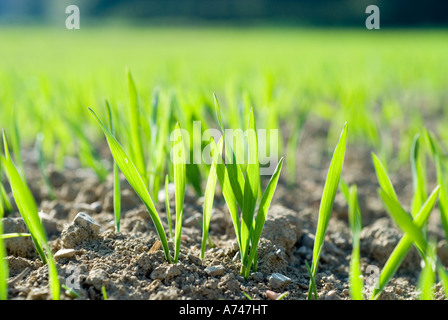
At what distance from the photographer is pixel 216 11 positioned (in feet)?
81.6

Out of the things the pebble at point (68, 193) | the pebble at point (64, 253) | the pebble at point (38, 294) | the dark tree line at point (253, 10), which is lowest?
the pebble at point (68, 193)

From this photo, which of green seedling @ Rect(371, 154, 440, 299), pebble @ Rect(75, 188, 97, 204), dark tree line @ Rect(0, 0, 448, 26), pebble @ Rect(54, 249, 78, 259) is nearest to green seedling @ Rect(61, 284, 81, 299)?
pebble @ Rect(54, 249, 78, 259)

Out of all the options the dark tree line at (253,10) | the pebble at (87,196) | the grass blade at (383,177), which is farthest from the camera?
the dark tree line at (253,10)

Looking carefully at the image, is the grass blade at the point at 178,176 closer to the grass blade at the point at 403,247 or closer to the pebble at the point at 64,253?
the pebble at the point at 64,253

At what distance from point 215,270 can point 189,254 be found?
3.1 inches

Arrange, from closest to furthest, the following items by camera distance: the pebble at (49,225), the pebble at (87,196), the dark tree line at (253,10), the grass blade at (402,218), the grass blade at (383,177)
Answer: the grass blade at (402,218), the grass blade at (383,177), the pebble at (49,225), the pebble at (87,196), the dark tree line at (253,10)

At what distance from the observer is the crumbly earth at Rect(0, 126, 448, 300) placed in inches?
31.1

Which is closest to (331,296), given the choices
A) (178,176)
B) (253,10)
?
(178,176)

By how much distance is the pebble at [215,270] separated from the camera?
0.84 metres

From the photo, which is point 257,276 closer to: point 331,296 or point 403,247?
point 331,296

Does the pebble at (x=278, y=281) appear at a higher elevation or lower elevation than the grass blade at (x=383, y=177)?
lower

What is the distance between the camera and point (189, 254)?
0.90m

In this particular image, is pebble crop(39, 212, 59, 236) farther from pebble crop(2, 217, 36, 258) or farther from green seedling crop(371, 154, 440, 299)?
green seedling crop(371, 154, 440, 299)

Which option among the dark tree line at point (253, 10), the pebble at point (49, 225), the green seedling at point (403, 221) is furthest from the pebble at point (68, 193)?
the dark tree line at point (253, 10)
